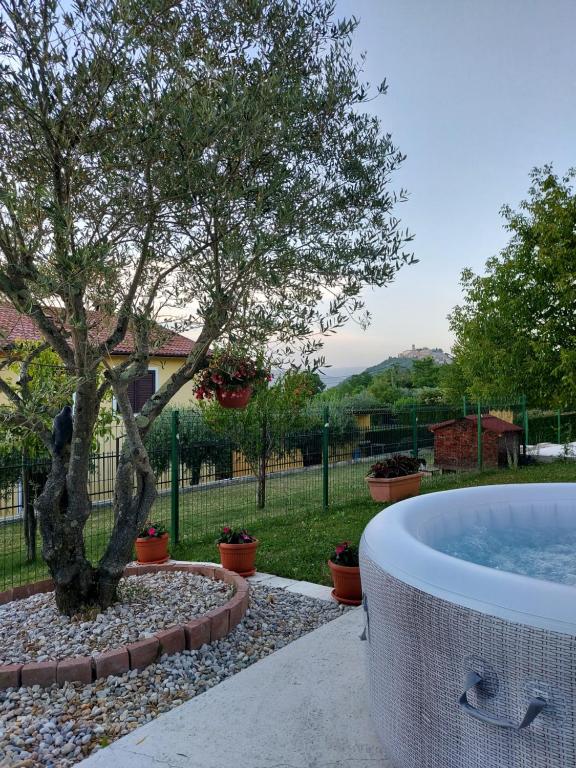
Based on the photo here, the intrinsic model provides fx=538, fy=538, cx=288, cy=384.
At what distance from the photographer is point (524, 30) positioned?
6.64 m

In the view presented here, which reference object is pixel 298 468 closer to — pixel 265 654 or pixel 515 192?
pixel 265 654

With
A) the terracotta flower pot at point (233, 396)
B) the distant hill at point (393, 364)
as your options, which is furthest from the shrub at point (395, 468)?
the distant hill at point (393, 364)

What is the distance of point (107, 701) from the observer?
9.16ft

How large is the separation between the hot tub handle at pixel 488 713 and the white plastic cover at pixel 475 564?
22 centimetres

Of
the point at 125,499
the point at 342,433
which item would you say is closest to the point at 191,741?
the point at 125,499

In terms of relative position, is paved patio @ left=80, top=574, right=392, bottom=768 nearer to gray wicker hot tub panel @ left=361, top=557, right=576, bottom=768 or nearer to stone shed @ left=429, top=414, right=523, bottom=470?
gray wicker hot tub panel @ left=361, top=557, right=576, bottom=768

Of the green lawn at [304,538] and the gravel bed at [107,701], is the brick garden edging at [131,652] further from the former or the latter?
the green lawn at [304,538]

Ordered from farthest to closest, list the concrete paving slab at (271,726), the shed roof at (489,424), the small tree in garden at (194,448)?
the shed roof at (489,424) < the small tree in garden at (194,448) < the concrete paving slab at (271,726)

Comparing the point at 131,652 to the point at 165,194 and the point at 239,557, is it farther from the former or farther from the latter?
the point at 165,194

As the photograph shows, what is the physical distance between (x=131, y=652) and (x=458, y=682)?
1937mm

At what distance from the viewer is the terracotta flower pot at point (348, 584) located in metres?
4.25

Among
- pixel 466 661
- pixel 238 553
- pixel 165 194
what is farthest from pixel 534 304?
pixel 466 661

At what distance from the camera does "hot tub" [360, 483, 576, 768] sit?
1671 mm

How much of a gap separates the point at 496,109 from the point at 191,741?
332 inches
